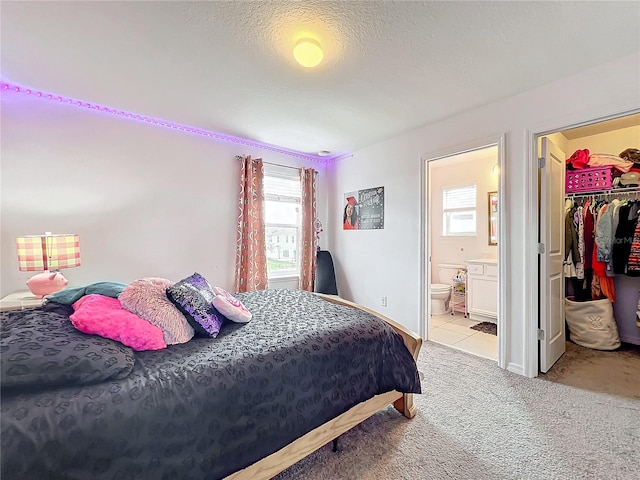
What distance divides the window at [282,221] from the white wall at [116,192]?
0.53 metres

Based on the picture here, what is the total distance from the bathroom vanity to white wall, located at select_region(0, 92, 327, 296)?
3.32m

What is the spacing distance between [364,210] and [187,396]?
321 cm

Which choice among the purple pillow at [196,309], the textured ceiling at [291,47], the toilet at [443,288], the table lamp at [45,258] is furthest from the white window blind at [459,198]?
the table lamp at [45,258]

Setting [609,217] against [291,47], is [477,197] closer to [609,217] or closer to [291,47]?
[609,217]

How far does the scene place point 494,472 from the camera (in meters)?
1.47

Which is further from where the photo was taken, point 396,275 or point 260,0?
point 396,275

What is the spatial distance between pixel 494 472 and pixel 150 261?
3225 mm

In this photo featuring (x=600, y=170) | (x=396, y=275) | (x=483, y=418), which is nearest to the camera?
(x=483, y=418)

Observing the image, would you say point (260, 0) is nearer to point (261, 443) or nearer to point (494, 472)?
point (261, 443)

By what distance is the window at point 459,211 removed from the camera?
14.8ft

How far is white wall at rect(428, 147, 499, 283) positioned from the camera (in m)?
4.30

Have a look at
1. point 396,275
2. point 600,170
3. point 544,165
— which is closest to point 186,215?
point 396,275

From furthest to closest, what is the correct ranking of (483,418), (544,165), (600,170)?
(600,170) < (544,165) < (483,418)

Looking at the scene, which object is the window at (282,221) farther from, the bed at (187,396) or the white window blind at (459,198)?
the white window blind at (459,198)
